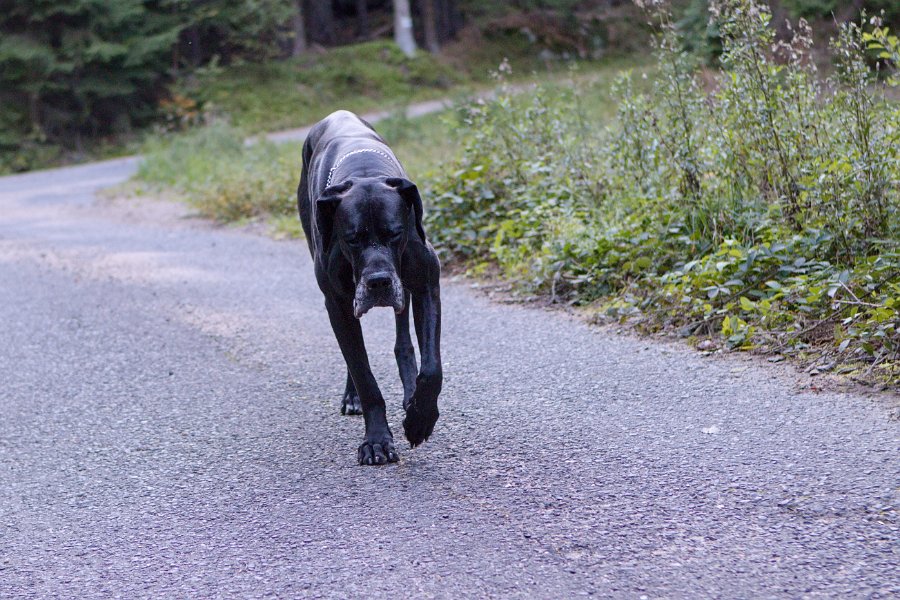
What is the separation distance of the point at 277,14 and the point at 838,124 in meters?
28.3

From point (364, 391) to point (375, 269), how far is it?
676mm

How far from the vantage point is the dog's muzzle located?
4289 millimetres

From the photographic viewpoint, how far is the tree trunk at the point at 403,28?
37094mm

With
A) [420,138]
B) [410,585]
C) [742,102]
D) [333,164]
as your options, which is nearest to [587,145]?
[742,102]

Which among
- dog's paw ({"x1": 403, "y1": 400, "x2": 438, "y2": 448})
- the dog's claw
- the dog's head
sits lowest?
the dog's claw

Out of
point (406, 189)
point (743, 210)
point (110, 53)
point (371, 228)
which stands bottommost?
point (743, 210)

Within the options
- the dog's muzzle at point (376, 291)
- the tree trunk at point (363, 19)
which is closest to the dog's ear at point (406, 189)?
the dog's muzzle at point (376, 291)

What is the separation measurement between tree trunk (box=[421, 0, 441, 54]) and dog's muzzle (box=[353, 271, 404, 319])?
35173mm

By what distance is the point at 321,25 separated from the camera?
131ft

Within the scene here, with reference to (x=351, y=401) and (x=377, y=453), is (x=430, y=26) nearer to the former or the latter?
(x=351, y=401)

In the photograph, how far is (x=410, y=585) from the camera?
3.32 metres

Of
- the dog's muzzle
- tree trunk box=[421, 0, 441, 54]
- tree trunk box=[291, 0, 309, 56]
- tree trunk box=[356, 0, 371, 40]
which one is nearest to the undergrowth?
the dog's muzzle

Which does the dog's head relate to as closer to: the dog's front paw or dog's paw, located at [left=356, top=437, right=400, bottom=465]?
dog's paw, located at [left=356, top=437, right=400, bottom=465]

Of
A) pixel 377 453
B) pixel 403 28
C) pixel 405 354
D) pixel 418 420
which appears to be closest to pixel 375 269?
pixel 418 420
